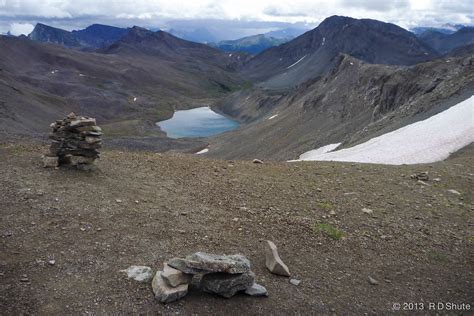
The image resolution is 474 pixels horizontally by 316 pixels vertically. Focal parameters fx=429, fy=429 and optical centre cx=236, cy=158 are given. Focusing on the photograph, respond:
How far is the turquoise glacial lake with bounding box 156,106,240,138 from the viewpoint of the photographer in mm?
133325

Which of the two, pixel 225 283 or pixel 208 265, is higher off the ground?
pixel 208 265

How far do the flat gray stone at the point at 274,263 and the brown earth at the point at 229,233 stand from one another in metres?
0.18

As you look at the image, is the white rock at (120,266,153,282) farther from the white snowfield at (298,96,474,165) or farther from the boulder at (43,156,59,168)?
the white snowfield at (298,96,474,165)

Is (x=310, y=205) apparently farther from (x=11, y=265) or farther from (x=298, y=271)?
(x=11, y=265)

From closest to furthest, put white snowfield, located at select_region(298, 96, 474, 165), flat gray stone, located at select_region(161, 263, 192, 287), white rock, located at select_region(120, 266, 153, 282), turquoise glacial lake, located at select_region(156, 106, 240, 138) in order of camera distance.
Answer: flat gray stone, located at select_region(161, 263, 192, 287)
white rock, located at select_region(120, 266, 153, 282)
white snowfield, located at select_region(298, 96, 474, 165)
turquoise glacial lake, located at select_region(156, 106, 240, 138)

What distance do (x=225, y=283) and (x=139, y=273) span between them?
2396 millimetres

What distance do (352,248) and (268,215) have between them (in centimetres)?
326

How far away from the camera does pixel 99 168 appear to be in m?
18.9

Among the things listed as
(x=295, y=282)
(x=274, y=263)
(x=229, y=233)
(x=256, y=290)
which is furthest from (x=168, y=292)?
(x=229, y=233)

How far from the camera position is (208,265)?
32.9 feet

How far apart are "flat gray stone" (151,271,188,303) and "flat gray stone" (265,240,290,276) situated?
2.77 m

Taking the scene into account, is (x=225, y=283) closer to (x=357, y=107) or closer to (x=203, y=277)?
(x=203, y=277)

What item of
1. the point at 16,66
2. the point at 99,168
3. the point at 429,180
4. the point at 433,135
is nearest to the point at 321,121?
the point at 433,135

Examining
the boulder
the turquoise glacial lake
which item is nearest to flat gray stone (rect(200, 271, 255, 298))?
the boulder
